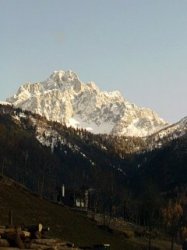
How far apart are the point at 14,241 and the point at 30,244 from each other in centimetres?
133

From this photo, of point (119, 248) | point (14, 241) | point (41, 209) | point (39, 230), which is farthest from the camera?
point (41, 209)

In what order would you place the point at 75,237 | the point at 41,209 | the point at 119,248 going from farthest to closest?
the point at 41,209, the point at 119,248, the point at 75,237

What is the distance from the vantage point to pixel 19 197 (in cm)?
13400

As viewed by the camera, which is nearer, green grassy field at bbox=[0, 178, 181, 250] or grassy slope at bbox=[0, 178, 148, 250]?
green grassy field at bbox=[0, 178, 181, 250]

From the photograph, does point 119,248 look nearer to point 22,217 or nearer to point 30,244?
point 22,217

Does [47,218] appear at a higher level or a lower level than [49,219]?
higher

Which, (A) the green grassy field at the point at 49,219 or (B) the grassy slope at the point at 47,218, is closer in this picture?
(A) the green grassy field at the point at 49,219

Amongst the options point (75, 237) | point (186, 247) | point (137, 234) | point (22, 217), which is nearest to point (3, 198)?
point (22, 217)

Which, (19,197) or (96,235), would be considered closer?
(96,235)

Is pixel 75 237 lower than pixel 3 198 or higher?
lower

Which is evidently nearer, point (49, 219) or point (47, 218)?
point (49, 219)

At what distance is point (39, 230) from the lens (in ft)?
155

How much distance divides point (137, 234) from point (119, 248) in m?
52.0

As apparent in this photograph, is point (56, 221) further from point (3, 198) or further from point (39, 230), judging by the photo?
point (39, 230)
